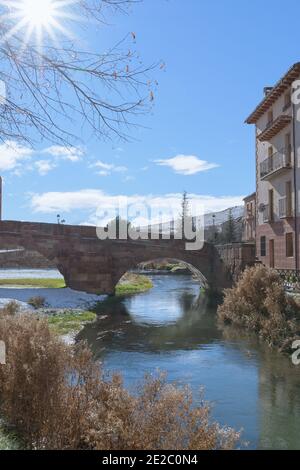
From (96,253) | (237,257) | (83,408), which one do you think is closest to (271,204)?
(237,257)

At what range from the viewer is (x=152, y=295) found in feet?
116

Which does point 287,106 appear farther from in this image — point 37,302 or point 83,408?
point 83,408

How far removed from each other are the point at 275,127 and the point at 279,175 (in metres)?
2.39

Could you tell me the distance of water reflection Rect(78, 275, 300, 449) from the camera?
324 inches

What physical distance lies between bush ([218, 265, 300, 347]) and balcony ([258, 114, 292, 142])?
26.9 feet

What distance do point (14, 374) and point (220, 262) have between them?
28.2m

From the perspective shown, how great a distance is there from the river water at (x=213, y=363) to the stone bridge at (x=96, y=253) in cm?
817

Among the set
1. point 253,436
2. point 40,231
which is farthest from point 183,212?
point 253,436

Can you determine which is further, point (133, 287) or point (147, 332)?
point (133, 287)

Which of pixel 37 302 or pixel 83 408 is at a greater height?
pixel 83 408

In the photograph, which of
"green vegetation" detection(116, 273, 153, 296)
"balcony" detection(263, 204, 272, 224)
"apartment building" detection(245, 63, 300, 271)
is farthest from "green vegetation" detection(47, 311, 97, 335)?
"green vegetation" detection(116, 273, 153, 296)

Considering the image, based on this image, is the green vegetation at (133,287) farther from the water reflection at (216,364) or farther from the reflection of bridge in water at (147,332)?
the water reflection at (216,364)

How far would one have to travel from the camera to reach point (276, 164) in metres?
24.3
